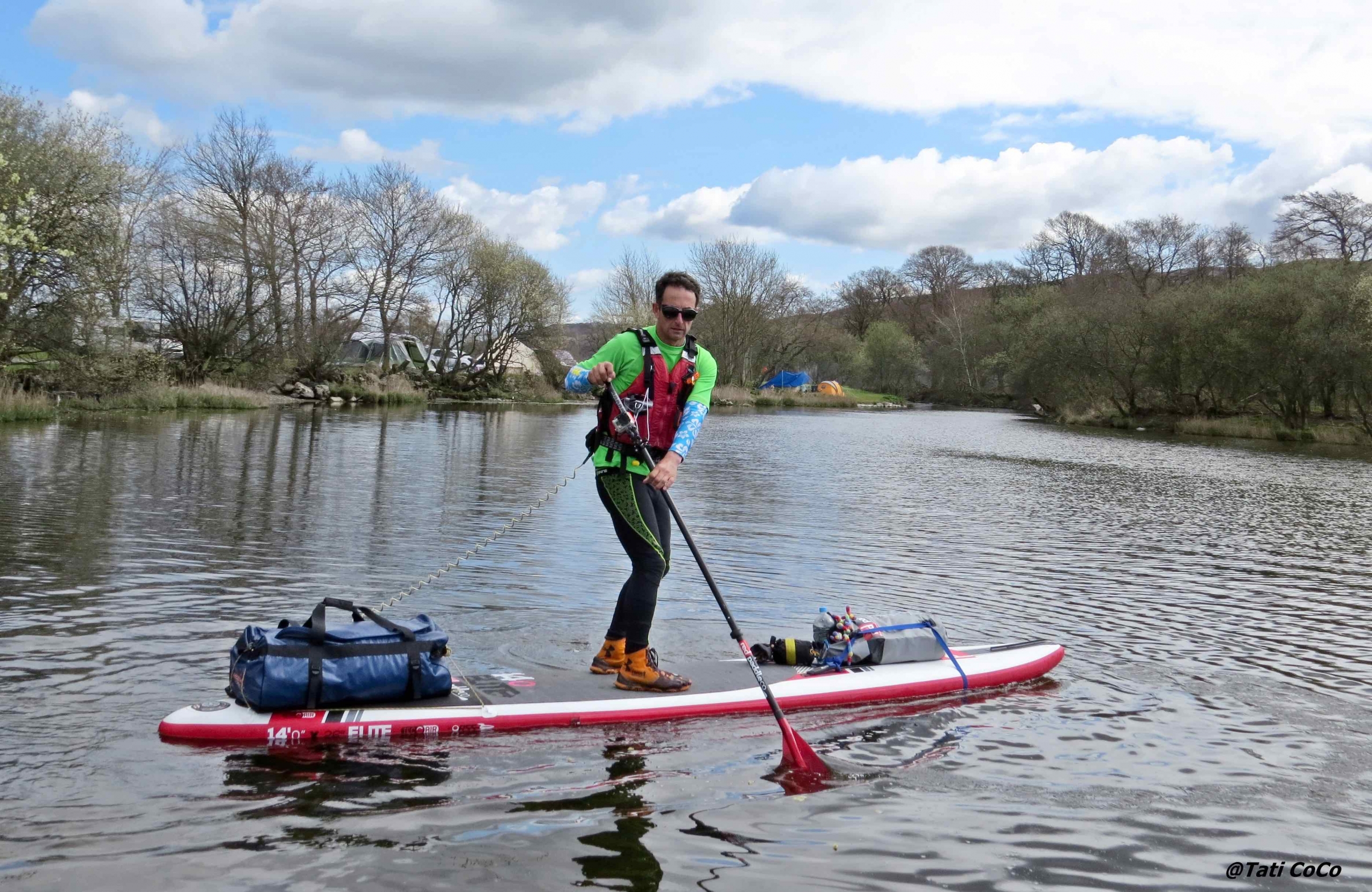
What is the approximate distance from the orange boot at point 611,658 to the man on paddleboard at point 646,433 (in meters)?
0.07

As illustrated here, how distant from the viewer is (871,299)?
10288 centimetres

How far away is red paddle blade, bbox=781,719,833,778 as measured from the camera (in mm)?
5074

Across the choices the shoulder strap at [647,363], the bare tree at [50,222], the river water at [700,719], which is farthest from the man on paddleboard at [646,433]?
the bare tree at [50,222]

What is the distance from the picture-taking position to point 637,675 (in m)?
6.00

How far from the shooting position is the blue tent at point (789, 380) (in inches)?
3406

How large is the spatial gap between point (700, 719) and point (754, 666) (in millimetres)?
451

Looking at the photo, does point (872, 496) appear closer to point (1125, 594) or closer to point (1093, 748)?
point (1125, 594)

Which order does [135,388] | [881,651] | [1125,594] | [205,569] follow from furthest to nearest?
[135,388]
[1125,594]
[205,569]
[881,651]

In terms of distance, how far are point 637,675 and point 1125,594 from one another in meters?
6.28

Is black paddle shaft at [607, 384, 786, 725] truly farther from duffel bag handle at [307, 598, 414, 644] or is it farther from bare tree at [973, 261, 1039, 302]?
bare tree at [973, 261, 1039, 302]

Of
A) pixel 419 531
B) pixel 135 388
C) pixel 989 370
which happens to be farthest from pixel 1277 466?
pixel 989 370

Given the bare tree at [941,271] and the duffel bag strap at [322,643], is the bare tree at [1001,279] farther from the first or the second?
the duffel bag strap at [322,643]

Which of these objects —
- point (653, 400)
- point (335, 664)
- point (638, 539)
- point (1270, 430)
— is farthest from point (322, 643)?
point (1270, 430)

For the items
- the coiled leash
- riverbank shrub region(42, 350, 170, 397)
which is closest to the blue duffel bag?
the coiled leash
